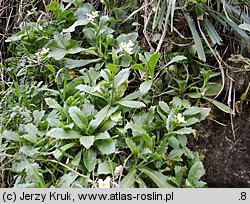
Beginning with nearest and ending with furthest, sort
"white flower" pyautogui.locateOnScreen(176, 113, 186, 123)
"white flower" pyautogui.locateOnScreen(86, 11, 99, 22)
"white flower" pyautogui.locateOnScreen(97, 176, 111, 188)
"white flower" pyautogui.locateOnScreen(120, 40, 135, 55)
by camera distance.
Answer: "white flower" pyautogui.locateOnScreen(97, 176, 111, 188) < "white flower" pyautogui.locateOnScreen(176, 113, 186, 123) < "white flower" pyautogui.locateOnScreen(120, 40, 135, 55) < "white flower" pyautogui.locateOnScreen(86, 11, 99, 22)

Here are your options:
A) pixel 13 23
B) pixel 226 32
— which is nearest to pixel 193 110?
pixel 226 32

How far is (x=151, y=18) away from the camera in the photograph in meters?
1.32

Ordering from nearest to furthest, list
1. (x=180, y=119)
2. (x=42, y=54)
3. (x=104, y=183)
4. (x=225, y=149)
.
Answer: (x=104, y=183)
(x=180, y=119)
(x=225, y=149)
(x=42, y=54)

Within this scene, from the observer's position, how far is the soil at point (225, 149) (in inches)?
44.2

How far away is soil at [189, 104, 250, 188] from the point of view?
1.12 meters

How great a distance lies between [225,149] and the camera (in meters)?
1.15
